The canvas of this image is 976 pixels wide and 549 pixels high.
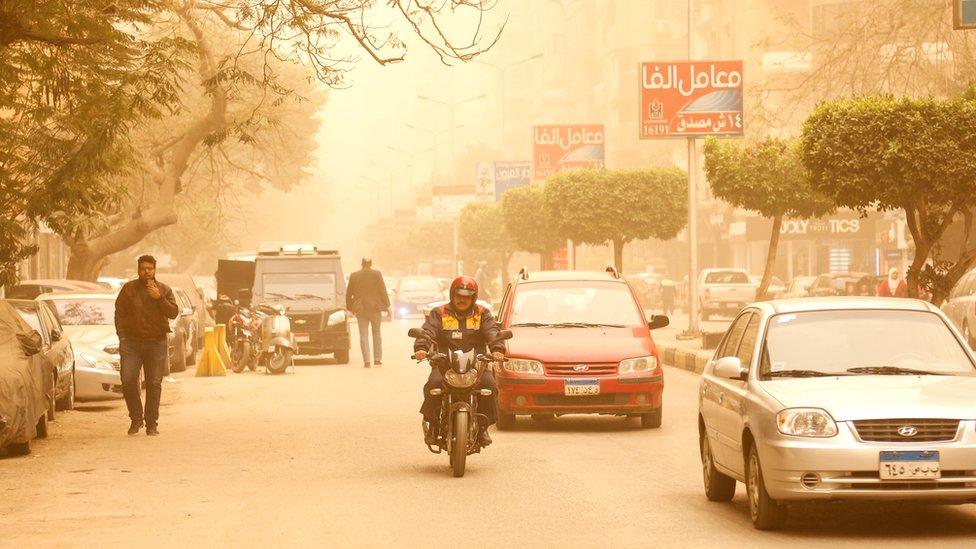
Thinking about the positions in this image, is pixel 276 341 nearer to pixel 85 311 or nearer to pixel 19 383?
pixel 85 311

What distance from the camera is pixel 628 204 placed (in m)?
49.9

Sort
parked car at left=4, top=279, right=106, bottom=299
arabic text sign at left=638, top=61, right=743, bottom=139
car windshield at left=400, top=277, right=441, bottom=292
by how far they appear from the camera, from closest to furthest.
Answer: parked car at left=4, top=279, right=106, bottom=299, arabic text sign at left=638, top=61, right=743, bottom=139, car windshield at left=400, top=277, right=441, bottom=292

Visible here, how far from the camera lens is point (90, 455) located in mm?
16094

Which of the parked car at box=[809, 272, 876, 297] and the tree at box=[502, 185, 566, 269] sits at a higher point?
the tree at box=[502, 185, 566, 269]

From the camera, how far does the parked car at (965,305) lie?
81.9 ft

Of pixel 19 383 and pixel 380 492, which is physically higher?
pixel 19 383

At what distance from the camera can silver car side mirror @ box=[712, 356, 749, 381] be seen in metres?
10.5

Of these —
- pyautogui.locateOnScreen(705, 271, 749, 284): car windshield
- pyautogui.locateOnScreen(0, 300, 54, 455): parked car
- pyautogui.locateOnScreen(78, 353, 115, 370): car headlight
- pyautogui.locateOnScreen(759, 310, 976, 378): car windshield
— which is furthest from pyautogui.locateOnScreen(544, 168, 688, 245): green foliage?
pyautogui.locateOnScreen(759, 310, 976, 378): car windshield

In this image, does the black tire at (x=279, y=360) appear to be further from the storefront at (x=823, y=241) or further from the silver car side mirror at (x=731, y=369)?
the storefront at (x=823, y=241)

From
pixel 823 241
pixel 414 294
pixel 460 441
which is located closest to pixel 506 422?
pixel 460 441

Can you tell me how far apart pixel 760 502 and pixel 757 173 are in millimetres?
23871

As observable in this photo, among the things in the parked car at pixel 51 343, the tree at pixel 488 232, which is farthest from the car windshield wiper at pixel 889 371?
the tree at pixel 488 232

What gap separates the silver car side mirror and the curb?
18135 mm

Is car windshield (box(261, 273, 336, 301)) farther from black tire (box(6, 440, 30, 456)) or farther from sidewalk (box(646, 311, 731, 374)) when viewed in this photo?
black tire (box(6, 440, 30, 456))
